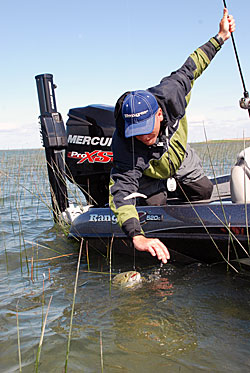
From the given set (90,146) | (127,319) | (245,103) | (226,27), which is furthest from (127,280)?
(226,27)

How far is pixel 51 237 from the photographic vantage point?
16.6 feet

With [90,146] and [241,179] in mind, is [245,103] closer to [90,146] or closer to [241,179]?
[241,179]

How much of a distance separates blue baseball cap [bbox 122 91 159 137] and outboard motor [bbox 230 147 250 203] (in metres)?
0.77

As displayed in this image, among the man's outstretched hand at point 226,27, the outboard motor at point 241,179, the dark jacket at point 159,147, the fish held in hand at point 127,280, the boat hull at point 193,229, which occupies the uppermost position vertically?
the man's outstretched hand at point 226,27

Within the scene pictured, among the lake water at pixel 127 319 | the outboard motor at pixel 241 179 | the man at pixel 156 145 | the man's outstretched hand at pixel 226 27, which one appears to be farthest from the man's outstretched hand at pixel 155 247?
the man's outstretched hand at pixel 226 27

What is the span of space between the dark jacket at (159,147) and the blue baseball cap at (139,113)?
94 mm

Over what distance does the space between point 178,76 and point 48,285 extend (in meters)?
2.18

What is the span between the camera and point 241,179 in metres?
3.14

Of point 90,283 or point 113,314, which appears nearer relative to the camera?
point 113,314

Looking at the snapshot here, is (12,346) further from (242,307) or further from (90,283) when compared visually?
(242,307)

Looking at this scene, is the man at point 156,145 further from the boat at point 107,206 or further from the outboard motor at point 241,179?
the outboard motor at point 241,179

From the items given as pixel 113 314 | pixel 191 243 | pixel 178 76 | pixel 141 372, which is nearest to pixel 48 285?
pixel 113 314

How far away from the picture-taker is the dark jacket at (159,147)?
10.7 ft

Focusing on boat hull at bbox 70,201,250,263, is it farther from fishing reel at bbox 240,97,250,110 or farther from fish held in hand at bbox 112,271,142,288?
fishing reel at bbox 240,97,250,110
